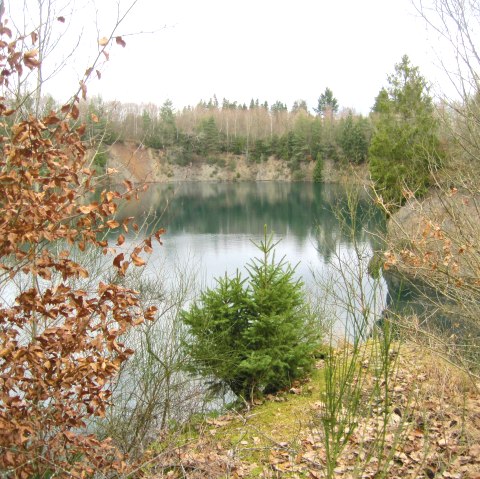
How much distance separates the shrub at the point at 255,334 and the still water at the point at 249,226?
125 cm

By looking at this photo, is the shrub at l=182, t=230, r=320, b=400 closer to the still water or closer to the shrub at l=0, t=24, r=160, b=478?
the still water

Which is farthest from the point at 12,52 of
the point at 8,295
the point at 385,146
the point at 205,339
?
the point at 385,146

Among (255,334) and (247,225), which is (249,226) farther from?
(255,334)

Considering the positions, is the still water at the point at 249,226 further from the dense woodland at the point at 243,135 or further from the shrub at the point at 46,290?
the dense woodland at the point at 243,135

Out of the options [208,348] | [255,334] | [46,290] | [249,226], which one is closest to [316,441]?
[255,334]

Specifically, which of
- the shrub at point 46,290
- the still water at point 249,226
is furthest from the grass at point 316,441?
the still water at point 249,226

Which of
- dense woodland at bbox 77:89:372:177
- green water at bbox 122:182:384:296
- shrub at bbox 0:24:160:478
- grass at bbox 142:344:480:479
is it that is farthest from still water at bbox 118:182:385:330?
dense woodland at bbox 77:89:372:177

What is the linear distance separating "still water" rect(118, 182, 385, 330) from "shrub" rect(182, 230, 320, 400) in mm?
1254

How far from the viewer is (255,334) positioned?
6.77 metres

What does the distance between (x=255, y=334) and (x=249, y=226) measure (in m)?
20.2

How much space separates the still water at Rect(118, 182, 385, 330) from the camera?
37.5 feet

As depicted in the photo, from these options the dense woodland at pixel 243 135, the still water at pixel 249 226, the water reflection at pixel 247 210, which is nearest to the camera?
the still water at pixel 249 226

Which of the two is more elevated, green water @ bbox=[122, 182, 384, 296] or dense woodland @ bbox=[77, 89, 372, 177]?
dense woodland @ bbox=[77, 89, 372, 177]

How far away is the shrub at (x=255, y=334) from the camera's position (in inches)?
263
